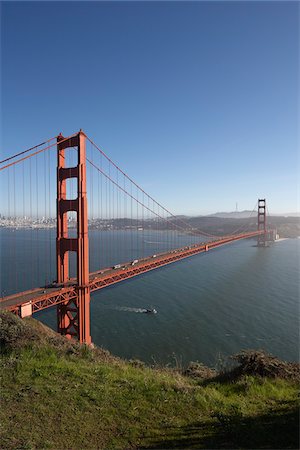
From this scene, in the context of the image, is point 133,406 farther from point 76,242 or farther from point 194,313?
point 194,313

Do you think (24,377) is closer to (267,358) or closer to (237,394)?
(237,394)

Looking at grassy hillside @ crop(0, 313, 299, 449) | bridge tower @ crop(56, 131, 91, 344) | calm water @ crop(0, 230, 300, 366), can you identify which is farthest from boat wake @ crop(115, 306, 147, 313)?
grassy hillside @ crop(0, 313, 299, 449)

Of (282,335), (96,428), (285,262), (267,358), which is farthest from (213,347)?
(285,262)

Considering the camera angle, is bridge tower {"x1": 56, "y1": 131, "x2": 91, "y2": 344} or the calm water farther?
the calm water

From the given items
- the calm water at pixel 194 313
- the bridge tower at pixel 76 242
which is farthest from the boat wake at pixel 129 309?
the bridge tower at pixel 76 242

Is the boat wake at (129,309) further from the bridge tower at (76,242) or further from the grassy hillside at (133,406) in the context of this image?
the grassy hillside at (133,406)

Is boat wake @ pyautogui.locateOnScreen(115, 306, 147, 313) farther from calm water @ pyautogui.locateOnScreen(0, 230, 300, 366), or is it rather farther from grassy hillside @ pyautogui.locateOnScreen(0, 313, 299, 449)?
grassy hillside @ pyautogui.locateOnScreen(0, 313, 299, 449)
